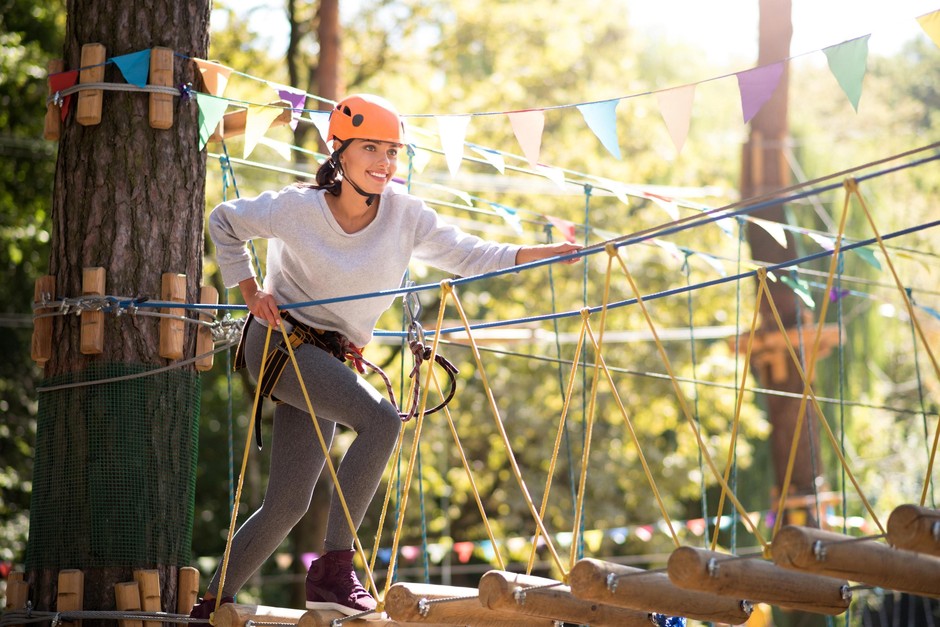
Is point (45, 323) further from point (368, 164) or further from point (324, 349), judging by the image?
point (368, 164)

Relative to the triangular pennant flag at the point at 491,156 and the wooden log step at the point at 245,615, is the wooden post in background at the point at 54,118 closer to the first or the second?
the triangular pennant flag at the point at 491,156

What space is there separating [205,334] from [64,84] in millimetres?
874

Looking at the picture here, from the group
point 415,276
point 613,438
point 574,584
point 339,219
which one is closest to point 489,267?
point 339,219

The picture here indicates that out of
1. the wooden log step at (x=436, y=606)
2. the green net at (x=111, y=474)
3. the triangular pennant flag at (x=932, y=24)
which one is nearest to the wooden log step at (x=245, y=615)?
the wooden log step at (x=436, y=606)

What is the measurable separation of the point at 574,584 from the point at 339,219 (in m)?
1.21

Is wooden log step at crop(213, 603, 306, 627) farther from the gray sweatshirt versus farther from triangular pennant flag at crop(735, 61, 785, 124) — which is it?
triangular pennant flag at crop(735, 61, 785, 124)

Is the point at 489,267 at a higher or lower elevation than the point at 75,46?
lower

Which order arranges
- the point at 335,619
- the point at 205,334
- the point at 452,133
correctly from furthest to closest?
the point at 452,133
the point at 205,334
the point at 335,619

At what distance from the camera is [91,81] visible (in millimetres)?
3699

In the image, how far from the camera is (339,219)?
327cm

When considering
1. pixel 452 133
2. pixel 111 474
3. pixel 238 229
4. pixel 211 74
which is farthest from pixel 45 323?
pixel 452 133

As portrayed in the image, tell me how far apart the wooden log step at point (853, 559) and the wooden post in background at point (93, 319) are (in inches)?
80.6

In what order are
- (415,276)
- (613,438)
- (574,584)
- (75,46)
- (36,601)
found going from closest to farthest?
(574,584) → (36,601) → (75,46) → (415,276) → (613,438)

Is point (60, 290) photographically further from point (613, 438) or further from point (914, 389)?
point (914, 389)
